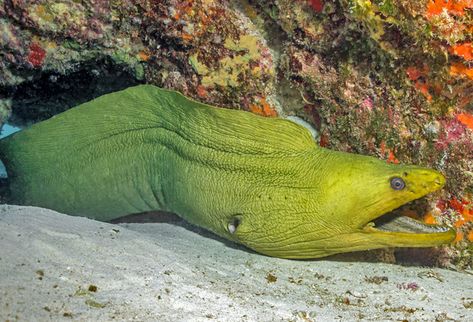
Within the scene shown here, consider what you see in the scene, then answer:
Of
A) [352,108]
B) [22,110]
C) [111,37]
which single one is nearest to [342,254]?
[352,108]

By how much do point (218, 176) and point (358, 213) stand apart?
1057 millimetres

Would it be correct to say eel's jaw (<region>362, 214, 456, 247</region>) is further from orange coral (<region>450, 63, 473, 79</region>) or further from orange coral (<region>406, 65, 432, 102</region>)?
orange coral (<region>450, 63, 473, 79</region>)

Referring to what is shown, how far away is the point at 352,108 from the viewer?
10.2 feet

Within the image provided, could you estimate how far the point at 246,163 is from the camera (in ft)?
10.2

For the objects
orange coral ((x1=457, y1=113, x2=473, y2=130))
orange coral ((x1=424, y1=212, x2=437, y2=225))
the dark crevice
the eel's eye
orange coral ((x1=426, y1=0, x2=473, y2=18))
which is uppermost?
orange coral ((x1=426, y1=0, x2=473, y2=18))

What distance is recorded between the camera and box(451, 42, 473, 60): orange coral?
252 cm

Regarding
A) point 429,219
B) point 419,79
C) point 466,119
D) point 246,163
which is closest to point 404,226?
point 429,219

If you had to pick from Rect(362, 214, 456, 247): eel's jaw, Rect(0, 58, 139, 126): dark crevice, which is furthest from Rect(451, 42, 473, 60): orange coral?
Rect(0, 58, 139, 126): dark crevice

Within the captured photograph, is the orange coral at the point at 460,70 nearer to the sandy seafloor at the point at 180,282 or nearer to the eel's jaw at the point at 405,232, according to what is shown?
the eel's jaw at the point at 405,232

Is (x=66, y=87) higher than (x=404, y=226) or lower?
higher

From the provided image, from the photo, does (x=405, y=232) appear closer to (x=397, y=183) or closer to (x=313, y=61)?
(x=397, y=183)

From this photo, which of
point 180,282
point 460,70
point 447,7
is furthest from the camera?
Answer: point 460,70

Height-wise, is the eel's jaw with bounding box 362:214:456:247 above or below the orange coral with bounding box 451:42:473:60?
below

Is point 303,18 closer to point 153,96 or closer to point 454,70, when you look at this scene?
point 454,70
